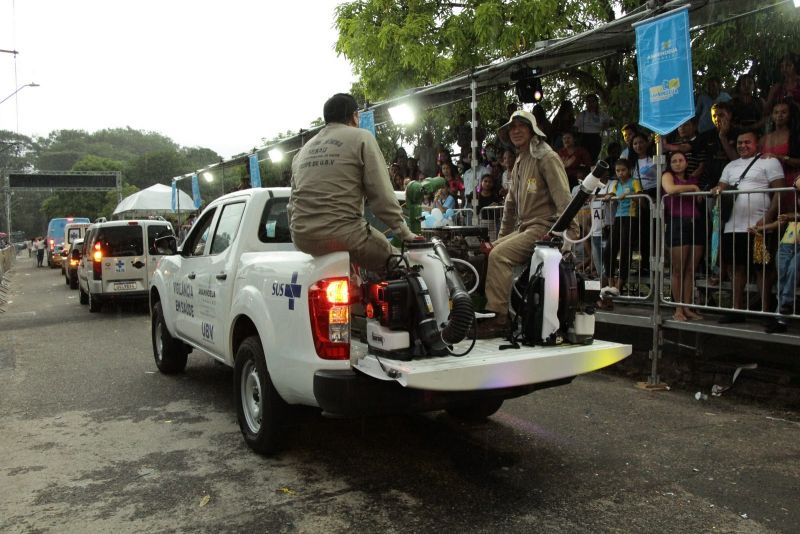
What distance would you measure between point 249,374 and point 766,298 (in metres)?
4.72

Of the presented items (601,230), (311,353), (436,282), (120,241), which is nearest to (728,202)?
(601,230)

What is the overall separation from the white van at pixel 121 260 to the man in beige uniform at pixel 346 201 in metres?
9.39

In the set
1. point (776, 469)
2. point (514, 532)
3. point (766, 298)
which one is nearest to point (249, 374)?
point (514, 532)

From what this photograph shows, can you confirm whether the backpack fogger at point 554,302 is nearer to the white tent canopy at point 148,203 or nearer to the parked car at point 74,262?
the parked car at point 74,262

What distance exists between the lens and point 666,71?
621 centimetres

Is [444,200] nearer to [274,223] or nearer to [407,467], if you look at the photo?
[274,223]

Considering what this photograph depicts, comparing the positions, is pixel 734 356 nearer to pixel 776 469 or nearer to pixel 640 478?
pixel 776 469

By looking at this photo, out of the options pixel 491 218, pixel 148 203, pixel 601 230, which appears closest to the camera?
pixel 601 230

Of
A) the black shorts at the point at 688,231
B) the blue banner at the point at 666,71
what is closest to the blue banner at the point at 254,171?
the blue banner at the point at 666,71

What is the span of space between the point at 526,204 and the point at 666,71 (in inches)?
90.8

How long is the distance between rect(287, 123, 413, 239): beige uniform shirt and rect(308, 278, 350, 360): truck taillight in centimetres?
45

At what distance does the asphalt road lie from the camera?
11.7 feet

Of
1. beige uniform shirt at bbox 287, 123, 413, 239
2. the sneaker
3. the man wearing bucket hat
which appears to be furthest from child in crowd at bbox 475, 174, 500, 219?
beige uniform shirt at bbox 287, 123, 413, 239

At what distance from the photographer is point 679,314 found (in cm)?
649
